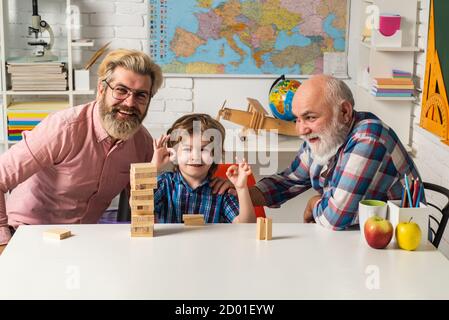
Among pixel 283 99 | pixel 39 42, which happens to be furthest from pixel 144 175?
pixel 39 42

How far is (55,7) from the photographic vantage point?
4.98 m

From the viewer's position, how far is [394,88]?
4387 millimetres

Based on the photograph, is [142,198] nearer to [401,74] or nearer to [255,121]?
[255,121]

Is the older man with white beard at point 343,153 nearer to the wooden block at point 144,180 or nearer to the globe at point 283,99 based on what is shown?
the wooden block at point 144,180

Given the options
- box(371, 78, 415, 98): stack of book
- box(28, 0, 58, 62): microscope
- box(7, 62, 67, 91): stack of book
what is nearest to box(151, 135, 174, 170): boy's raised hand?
box(371, 78, 415, 98): stack of book

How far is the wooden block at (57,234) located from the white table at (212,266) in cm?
3

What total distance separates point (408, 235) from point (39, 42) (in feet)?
10.3

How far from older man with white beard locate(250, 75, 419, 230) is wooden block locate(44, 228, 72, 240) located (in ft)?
2.86

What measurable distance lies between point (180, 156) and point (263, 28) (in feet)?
7.79

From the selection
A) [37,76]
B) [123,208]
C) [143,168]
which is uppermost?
[37,76]

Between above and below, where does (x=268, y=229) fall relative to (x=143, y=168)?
below

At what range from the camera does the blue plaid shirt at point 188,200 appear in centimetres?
299

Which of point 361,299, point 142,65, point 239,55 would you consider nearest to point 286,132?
point 239,55

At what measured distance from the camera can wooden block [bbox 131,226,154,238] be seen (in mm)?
2535
